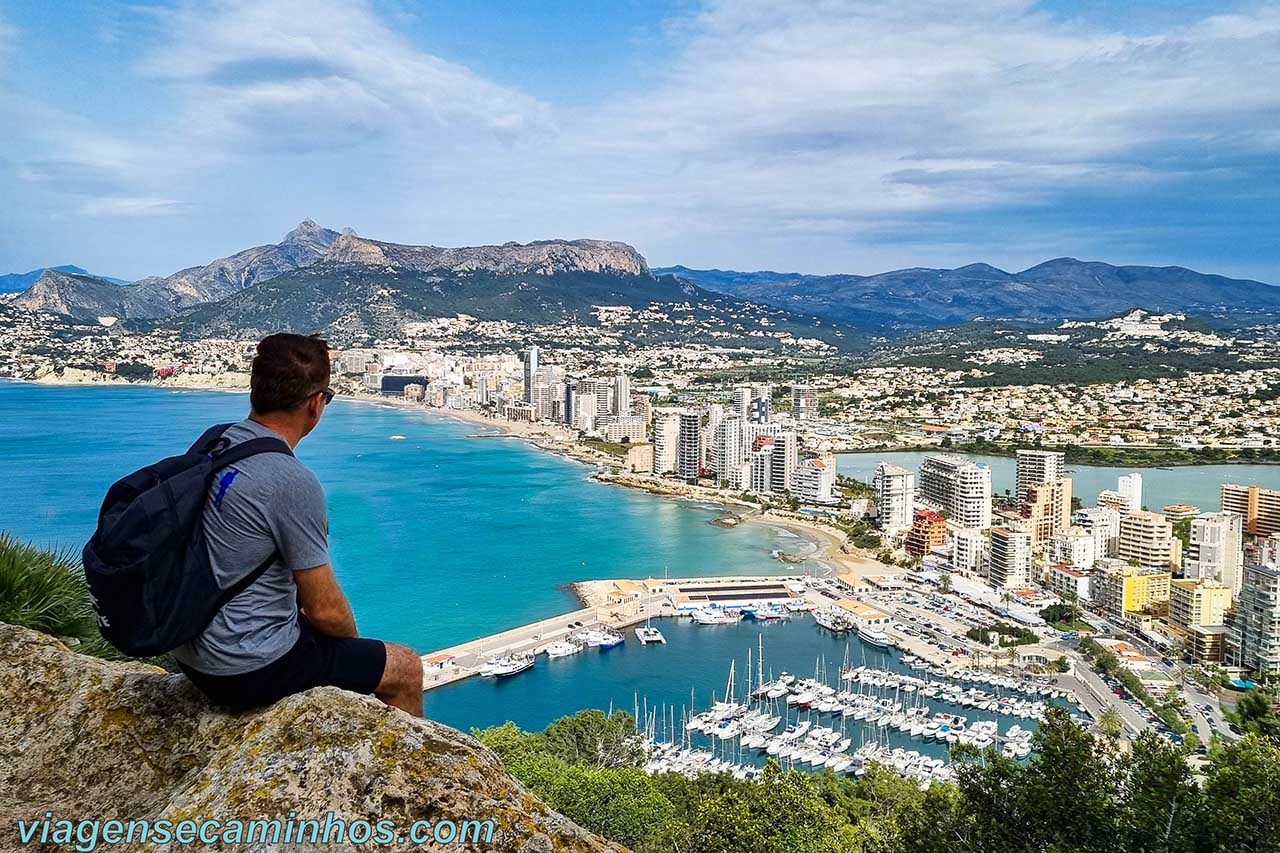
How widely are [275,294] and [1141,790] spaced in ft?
231

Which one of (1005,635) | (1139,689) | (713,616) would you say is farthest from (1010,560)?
(713,616)

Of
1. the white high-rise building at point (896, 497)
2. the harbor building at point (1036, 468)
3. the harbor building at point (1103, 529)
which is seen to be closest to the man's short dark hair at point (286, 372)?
the harbor building at point (1103, 529)

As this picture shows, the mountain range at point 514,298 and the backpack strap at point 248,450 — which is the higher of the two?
the mountain range at point 514,298

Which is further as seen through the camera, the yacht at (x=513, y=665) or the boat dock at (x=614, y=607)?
the boat dock at (x=614, y=607)

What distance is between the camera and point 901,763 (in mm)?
8195

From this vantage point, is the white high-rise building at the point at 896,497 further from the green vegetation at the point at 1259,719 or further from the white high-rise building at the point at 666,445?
the green vegetation at the point at 1259,719

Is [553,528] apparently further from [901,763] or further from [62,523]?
[901,763]

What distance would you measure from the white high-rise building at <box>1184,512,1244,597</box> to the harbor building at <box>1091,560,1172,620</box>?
0.48 metres

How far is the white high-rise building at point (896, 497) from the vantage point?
57.2ft

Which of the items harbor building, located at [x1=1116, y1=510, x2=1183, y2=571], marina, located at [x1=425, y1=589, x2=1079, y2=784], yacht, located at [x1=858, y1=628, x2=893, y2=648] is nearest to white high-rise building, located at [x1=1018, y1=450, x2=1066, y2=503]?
harbor building, located at [x1=1116, y1=510, x2=1183, y2=571]

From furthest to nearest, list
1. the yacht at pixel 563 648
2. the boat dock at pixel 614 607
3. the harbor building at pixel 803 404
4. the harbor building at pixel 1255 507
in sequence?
the harbor building at pixel 803 404 → the harbor building at pixel 1255 507 → the yacht at pixel 563 648 → the boat dock at pixel 614 607

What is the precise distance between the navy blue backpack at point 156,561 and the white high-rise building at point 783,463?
21666 mm

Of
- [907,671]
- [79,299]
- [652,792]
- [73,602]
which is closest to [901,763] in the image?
[907,671]

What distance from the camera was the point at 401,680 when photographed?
3.10ft
